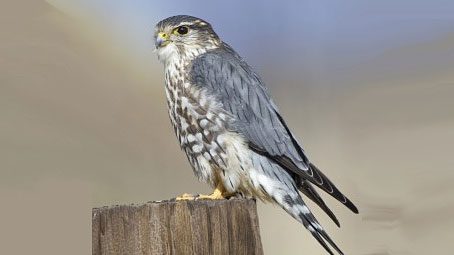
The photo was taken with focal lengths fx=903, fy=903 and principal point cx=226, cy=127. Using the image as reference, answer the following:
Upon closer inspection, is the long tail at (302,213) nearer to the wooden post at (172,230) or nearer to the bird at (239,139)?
the bird at (239,139)

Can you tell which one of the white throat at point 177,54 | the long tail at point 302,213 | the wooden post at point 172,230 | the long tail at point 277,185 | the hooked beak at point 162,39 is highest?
the hooked beak at point 162,39

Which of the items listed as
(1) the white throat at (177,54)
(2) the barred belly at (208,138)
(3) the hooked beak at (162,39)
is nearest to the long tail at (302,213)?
(2) the barred belly at (208,138)

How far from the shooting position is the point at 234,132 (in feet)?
10.8

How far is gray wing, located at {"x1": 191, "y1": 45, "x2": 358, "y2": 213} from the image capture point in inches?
127

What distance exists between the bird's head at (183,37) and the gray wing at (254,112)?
184 millimetres

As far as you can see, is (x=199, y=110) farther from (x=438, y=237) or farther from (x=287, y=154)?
(x=438, y=237)

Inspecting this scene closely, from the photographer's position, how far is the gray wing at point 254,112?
10.6ft

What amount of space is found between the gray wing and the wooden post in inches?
33.7

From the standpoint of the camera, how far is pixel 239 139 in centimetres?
327

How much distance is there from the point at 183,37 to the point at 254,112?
0.53 m

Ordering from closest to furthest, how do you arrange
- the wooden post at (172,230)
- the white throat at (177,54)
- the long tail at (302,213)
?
the wooden post at (172,230)
the long tail at (302,213)
the white throat at (177,54)

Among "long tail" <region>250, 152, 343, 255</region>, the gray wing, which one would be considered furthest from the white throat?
"long tail" <region>250, 152, 343, 255</region>

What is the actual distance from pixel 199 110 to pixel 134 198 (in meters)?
2.93

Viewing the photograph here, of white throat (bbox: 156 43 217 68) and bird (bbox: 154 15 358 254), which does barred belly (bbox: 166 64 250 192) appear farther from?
white throat (bbox: 156 43 217 68)
